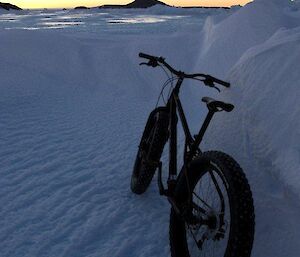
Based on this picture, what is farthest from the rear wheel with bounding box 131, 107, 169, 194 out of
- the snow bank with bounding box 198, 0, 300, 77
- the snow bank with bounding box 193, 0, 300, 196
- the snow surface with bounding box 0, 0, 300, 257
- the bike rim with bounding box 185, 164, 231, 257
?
the snow bank with bounding box 198, 0, 300, 77

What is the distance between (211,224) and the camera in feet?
8.92

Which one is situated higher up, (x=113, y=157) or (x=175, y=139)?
(x=175, y=139)

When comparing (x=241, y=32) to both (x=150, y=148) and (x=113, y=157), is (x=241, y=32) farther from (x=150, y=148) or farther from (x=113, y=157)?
(x=150, y=148)

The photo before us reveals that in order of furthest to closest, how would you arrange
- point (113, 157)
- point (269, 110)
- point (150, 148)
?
→ point (113, 157) < point (150, 148) < point (269, 110)

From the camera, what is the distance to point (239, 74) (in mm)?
4109

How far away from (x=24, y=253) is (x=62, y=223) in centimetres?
55

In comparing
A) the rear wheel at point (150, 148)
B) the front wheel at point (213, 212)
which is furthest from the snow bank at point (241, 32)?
the front wheel at point (213, 212)

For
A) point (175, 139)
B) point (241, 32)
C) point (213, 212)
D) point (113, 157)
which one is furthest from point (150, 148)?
point (241, 32)

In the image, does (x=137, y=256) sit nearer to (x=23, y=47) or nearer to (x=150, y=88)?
(x=150, y=88)

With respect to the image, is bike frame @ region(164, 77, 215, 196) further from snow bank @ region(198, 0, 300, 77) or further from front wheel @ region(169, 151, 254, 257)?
snow bank @ region(198, 0, 300, 77)

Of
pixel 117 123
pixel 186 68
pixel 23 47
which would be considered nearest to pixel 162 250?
pixel 117 123

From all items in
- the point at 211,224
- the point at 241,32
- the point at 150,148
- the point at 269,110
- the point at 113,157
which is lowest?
the point at 113,157

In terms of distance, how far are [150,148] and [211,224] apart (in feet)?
5.27

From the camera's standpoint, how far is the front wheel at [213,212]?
2.36m
